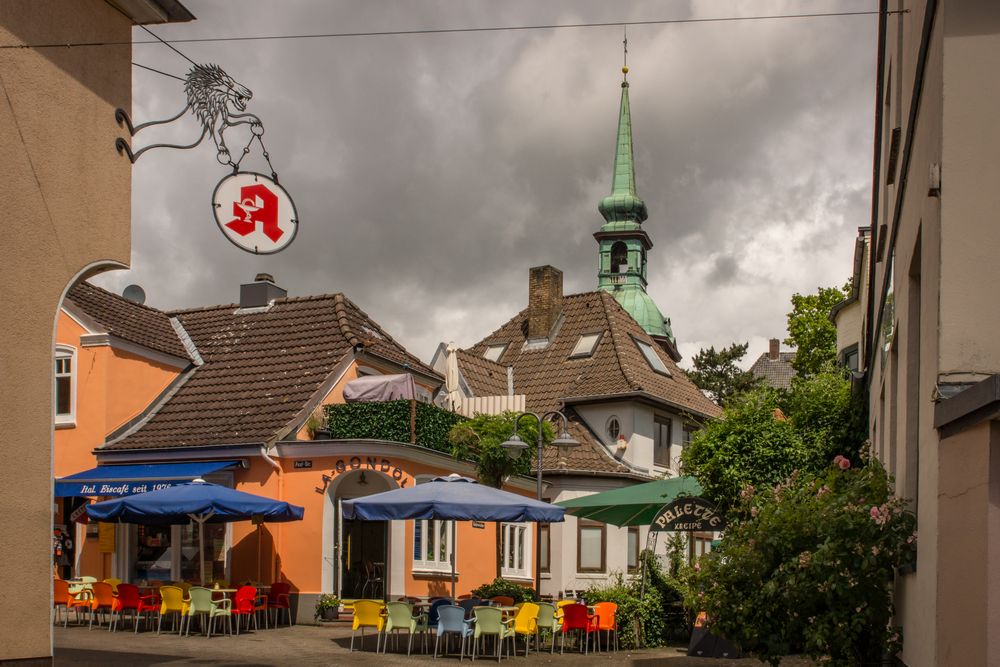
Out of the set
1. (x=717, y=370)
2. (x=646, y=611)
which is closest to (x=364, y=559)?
(x=646, y=611)

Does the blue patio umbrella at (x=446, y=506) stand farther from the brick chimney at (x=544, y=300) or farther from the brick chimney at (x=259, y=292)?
the brick chimney at (x=544, y=300)

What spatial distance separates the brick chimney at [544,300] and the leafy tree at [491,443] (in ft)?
45.0

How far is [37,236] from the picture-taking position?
36.8 ft

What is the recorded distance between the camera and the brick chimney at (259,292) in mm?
29312

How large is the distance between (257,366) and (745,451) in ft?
42.7

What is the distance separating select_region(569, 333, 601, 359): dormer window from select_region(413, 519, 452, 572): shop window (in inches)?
493

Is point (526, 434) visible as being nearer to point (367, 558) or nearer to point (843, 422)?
point (367, 558)

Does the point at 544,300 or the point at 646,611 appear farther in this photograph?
the point at 544,300

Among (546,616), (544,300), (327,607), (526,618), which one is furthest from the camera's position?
(544,300)

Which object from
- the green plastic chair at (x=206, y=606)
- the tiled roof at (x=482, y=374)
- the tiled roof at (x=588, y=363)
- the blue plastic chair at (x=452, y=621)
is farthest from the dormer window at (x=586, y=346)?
the blue plastic chair at (x=452, y=621)

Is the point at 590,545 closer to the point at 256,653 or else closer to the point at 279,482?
the point at 279,482

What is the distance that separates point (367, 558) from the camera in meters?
25.7

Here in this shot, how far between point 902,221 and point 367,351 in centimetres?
1711

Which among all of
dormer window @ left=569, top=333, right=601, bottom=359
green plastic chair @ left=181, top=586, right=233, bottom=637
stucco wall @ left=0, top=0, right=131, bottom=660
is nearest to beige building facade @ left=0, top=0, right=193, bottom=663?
stucco wall @ left=0, top=0, right=131, bottom=660
